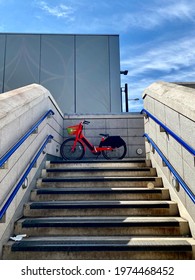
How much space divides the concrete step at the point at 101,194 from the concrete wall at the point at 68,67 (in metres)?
7.18

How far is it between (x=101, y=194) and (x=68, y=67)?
28.1 feet

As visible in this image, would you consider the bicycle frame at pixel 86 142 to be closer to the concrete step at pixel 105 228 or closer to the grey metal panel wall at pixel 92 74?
the concrete step at pixel 105 228

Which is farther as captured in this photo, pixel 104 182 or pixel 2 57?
pixel 2 57

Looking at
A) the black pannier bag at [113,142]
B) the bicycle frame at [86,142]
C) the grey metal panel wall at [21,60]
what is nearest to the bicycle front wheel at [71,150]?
the bicycle frame at [86,142]

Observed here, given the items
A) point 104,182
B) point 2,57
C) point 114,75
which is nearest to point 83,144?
point 104,182

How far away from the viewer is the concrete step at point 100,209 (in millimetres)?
3244

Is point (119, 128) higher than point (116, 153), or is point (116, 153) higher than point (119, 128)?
point (119, 128)

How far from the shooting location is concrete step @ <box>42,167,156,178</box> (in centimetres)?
430

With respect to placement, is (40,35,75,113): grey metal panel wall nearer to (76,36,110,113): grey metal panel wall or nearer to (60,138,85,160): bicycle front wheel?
(76,36,110,113): grey metal panel wall

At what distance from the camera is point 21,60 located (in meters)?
10.6

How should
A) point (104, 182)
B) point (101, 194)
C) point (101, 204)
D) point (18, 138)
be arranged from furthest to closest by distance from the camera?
1. point (104, 182)
2. point (101, 194)
3. point (101, 204)
4. point (18, 138)

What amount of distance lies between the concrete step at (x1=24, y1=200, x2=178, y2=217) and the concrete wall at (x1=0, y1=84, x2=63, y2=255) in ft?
0.90

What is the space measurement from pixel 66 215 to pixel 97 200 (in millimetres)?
593

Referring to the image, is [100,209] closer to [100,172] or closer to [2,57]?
[100,172]
